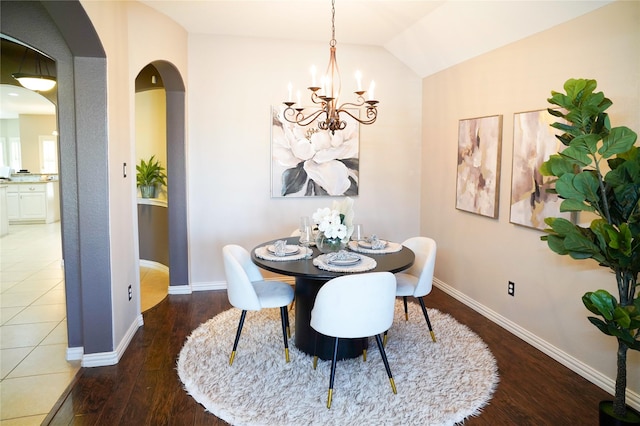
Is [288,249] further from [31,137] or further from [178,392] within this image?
[31,137]

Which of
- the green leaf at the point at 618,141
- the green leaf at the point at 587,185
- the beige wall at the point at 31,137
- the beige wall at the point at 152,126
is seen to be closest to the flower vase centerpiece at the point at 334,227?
the green leaf at the point at 587,185

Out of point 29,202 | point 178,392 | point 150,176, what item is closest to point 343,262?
point 178,392

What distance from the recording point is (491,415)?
236 centimetres

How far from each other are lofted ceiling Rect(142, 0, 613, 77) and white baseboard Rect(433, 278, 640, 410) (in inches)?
92.6

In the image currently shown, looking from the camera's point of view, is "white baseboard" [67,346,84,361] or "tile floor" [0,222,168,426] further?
"white baseboard" [67,346,84,361]

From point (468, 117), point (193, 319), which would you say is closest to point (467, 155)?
point (468, 117)

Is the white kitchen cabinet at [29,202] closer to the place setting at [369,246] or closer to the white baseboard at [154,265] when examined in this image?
the white baseboard at [154,265]

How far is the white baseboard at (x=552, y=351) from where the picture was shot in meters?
2.61

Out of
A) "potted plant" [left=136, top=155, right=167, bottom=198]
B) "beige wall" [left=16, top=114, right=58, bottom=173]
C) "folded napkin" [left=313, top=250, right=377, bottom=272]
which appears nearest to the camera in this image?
"folded napkin" [left=313, top=250, right=377, bottom=272]

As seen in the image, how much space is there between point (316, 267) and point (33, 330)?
106 inches

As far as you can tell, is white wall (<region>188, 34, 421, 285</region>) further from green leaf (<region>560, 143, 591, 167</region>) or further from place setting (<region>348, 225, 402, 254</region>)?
green leaf (<region>560, 143, 591, 167</region>)

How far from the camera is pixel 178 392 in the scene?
2.60 meters

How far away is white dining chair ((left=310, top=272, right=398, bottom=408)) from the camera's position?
239cm

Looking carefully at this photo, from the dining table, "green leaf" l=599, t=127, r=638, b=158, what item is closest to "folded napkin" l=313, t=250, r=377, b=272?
the dining table
